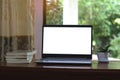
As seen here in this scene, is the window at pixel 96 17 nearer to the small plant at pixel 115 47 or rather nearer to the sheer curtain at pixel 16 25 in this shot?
the small plant at pixel 115 47

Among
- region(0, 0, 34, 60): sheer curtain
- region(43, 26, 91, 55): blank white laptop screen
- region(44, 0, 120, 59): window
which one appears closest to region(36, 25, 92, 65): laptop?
region(43, 26, 91, 55): blank white laptop screen

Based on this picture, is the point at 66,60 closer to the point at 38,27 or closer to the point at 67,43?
the point at 67,43

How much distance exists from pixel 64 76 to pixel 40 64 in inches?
10.1

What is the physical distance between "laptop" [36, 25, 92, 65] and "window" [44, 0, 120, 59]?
1.05ft

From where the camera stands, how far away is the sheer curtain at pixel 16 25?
227cm

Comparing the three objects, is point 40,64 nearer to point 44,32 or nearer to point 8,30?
point 44,32

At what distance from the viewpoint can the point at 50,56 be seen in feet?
7.14

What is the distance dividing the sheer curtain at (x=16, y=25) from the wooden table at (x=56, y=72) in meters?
0.39

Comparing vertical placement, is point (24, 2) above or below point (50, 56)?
above

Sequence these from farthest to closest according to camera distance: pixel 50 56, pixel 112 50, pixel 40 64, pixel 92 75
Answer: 1. pixel 112 50
2. pixel 50 56
3. pixel 40 64
4. pixel 92 75

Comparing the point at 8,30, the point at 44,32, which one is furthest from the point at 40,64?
the point at 8,30

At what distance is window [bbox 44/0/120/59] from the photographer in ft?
8.13

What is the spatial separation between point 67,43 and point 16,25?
0.48 metres

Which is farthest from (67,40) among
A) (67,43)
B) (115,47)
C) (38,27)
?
(115,47)
